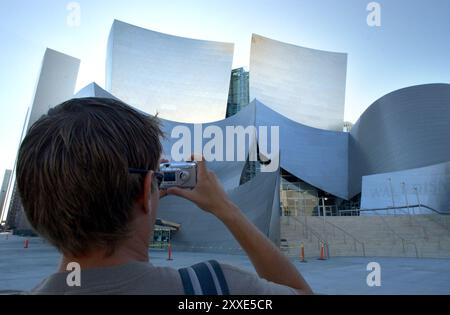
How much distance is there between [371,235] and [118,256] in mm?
15597

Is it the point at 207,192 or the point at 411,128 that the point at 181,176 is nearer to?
the point at 207,192

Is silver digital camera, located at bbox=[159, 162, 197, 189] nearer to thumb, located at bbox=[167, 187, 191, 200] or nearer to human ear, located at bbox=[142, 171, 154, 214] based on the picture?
thumb, located at bbox=[167, 187, 191, 200]

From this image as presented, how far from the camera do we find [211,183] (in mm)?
1037

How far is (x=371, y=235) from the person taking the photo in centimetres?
1474

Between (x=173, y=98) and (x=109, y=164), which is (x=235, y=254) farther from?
(x=173, y=98)

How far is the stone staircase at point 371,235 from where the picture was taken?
42.9ft

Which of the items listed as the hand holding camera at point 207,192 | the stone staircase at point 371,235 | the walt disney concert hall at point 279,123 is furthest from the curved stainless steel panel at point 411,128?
the hand holding camera at point 207,192

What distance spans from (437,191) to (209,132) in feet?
53.8

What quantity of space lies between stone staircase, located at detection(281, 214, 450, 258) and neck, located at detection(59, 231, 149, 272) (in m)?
12.2

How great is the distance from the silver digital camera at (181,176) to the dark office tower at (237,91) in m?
41.5

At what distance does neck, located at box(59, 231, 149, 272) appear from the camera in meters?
0.80

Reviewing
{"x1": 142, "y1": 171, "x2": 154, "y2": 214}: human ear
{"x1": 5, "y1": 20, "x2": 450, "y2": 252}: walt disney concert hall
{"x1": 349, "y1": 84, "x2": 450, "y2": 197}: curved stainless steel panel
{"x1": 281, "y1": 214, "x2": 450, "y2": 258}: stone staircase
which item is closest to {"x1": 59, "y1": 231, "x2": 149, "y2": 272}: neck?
{"x1": 142, "y1": 171, "x2": 154, "y2": 214}: human ear

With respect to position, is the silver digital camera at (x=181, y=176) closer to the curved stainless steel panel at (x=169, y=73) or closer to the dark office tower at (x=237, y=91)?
the curved stainless steel panel at (x=169, y=73)

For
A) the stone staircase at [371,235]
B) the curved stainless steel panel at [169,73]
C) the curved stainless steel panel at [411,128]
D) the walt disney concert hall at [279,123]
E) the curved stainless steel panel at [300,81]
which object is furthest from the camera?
the curved stainless steel panel at [300,81]
